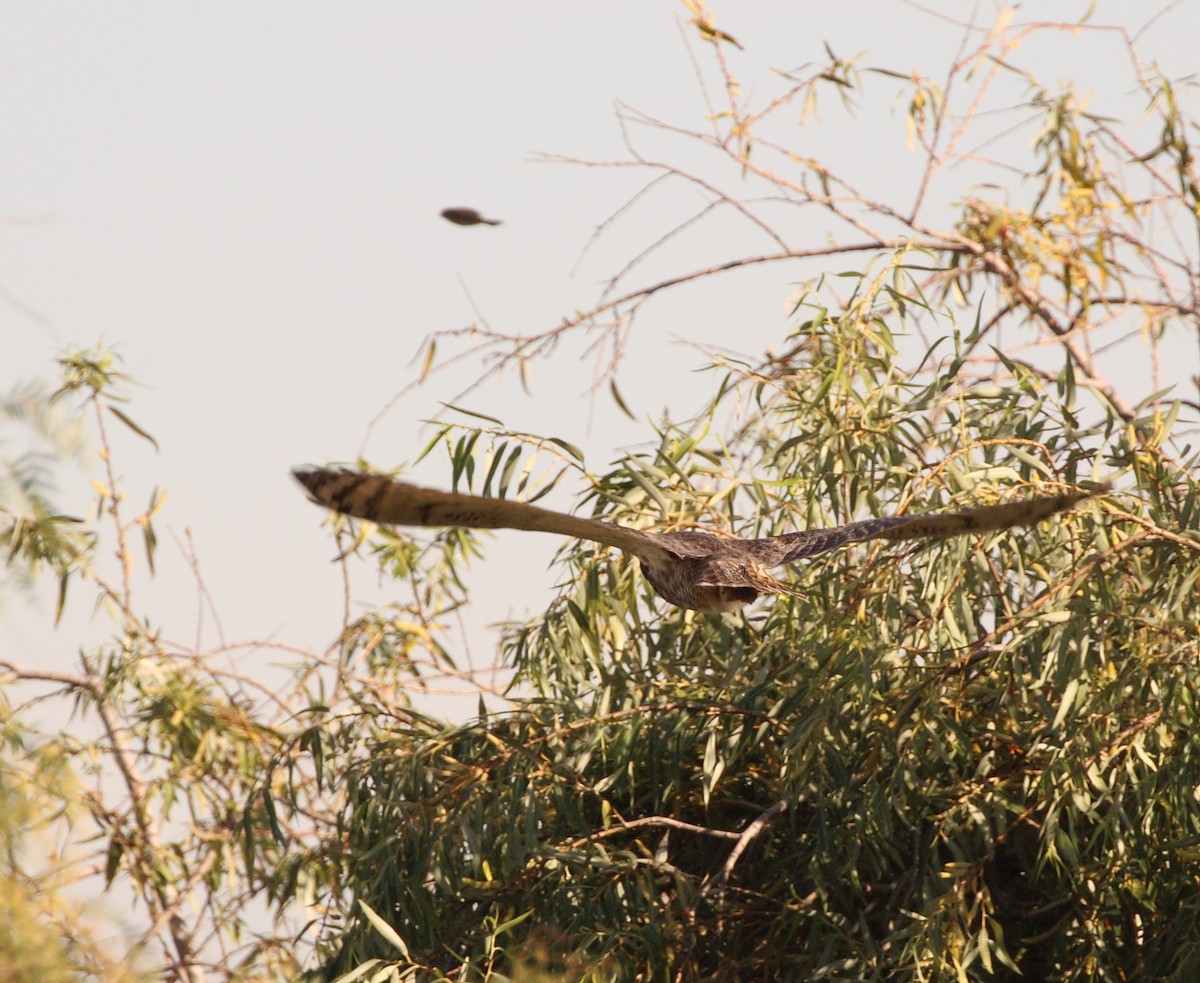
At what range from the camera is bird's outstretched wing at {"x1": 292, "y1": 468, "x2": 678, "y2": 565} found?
9.04 feet

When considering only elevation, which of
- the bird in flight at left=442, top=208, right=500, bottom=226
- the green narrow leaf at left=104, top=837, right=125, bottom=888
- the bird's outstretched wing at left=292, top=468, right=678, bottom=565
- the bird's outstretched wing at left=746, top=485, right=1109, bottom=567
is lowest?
the green narrow leaf at left=104, top=837, right=125, bottom=888

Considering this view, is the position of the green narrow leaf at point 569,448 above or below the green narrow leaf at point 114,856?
above

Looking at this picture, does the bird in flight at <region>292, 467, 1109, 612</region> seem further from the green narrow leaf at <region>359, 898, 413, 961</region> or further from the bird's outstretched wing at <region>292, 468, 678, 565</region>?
the green narrow leaf at <region>359, 898, 413, 961</region>

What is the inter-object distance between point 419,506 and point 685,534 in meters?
1.05

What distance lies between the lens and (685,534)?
377 centimetres

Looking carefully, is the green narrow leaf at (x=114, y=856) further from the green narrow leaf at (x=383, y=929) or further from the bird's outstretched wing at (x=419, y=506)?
the bird's outstretched wing at (x=419, y=506)

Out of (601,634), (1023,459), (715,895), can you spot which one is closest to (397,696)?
(601,634)

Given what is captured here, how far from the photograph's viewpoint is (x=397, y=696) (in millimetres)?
5980

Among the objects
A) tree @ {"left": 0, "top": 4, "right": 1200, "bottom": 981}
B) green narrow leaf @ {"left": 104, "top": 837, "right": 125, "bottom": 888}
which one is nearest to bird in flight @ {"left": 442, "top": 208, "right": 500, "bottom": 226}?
tree @ {"left": 0, "top": 4, "right": 1200, "bottom": 981}

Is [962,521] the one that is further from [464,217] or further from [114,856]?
[114,856]

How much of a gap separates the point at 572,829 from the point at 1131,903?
1.39 metres

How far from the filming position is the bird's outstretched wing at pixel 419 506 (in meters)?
2.76

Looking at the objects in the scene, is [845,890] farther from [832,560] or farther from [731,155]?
[731,155]

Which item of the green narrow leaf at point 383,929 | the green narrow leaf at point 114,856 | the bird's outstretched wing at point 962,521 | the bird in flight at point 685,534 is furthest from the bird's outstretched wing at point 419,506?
the green narrow leaf at point 114,856
